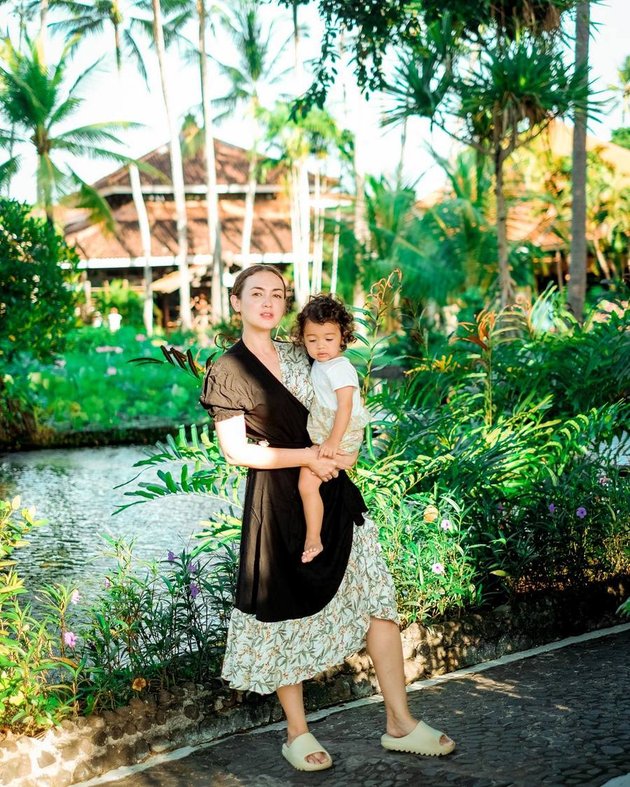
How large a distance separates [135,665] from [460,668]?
1317 millimetres

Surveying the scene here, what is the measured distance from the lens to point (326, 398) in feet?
10.3

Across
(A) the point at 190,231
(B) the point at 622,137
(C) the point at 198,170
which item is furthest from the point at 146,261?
(B) the point at 622,137

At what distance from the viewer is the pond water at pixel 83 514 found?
20.8 ft

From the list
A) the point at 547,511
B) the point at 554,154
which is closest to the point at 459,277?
the point at 554,154

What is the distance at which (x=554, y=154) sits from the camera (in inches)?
1088

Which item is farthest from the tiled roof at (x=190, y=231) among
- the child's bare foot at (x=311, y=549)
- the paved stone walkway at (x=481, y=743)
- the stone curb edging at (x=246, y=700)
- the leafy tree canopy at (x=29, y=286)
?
the child's bare foot at (x=311, y=549)

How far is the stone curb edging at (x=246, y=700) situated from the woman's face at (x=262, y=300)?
1.18 meters

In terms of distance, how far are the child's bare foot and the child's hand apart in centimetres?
25

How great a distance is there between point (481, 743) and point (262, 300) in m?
1.46

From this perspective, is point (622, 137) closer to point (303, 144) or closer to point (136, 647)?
point (303, 144)

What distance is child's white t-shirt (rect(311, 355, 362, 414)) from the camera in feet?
10.1

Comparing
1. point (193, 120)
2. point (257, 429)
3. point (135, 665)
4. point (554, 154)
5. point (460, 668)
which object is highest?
point (193, 120)

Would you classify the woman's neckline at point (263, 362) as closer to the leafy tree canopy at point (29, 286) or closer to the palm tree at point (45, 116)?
the leafy tree canopy at point (29, 286)

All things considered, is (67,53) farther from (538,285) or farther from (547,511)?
(547,511)
